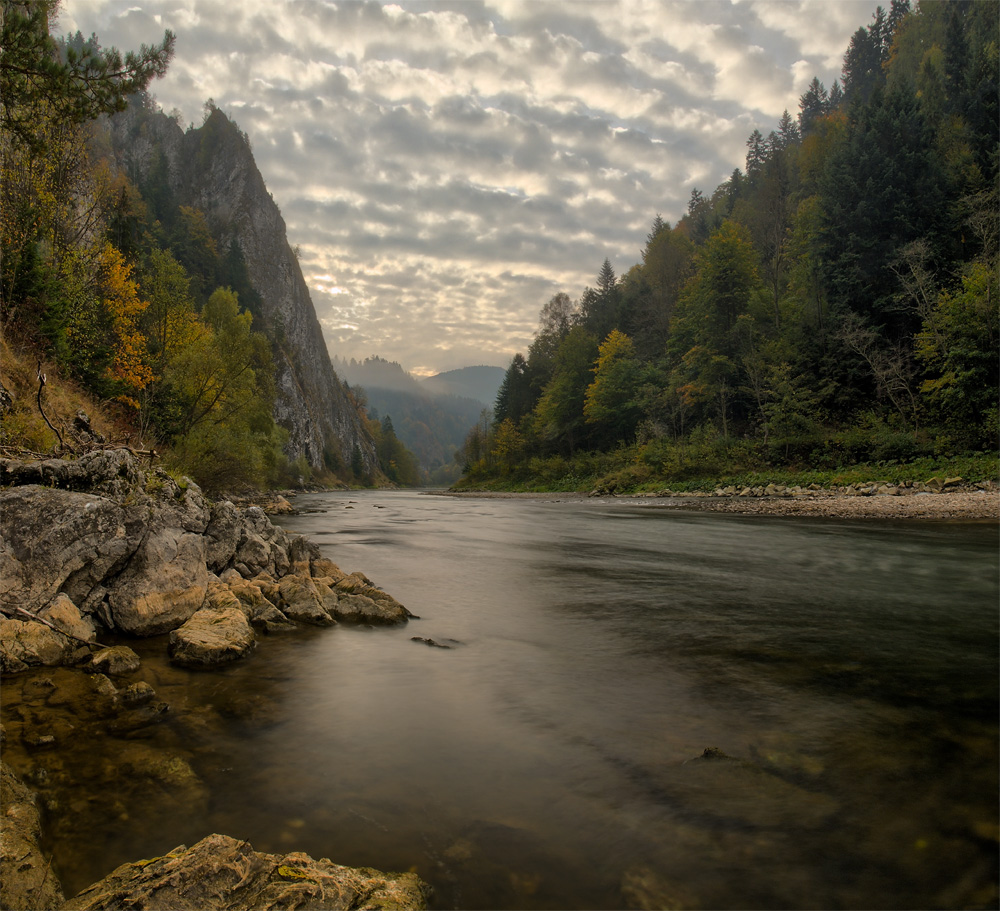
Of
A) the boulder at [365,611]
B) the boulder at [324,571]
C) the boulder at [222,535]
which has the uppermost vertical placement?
the boulder at [222,535]

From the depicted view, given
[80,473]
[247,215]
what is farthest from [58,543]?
[247,215]

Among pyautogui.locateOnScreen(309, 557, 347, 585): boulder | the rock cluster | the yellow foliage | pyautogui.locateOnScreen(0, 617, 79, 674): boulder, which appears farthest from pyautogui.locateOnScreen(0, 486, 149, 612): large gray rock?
the yellow foliage

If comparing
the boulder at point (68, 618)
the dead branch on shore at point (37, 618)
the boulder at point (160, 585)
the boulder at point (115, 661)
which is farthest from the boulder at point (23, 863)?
the boulder at point (160, 585)

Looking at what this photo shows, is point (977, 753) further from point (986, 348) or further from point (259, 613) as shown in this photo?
point (986, 348)

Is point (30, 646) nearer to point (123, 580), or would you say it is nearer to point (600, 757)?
point (123, 580)

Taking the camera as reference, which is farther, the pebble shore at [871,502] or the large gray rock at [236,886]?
the pebble shore at [871,502]

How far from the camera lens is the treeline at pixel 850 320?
29.7 m

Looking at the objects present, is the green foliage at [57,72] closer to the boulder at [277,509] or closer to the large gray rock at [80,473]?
the large gray rock at [80,473]

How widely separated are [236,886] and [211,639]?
209 inches

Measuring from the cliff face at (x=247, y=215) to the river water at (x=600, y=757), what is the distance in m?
112

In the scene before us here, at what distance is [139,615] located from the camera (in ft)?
26.0

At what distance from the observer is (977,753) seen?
480 cm

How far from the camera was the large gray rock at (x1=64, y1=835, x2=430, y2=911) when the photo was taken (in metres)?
2.66

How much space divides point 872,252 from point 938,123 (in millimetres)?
16751
